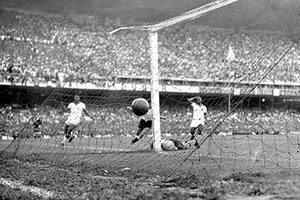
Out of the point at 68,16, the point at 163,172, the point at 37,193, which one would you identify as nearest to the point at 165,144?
the point at 163,172

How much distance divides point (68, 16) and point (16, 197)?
1499 inches

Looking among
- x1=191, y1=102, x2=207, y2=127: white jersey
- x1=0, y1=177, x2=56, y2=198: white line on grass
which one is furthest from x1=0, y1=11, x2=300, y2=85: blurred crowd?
x1=0, y1=177, x2=56, y2=198: white line on grass

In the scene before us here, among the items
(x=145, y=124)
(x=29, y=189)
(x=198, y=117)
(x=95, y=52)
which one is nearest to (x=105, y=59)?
(x=95, y=52)

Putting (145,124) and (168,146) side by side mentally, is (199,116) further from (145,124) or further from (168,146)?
(168,146)

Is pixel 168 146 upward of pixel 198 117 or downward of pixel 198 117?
downward

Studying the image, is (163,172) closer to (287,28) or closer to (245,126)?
(287,28)

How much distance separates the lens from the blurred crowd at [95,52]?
A: 111 ft

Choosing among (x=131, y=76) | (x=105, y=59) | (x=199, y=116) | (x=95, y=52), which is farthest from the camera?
(x=95, y=52)

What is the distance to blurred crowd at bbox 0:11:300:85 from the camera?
1329 inches

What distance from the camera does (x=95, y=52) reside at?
37.3 metres

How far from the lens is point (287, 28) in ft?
33.1

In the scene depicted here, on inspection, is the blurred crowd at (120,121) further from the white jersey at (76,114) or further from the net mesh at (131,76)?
the white jersey at (76,114)

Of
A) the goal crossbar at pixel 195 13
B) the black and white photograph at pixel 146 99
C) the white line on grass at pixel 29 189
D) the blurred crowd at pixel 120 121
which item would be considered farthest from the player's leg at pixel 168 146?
the blurred crowd at pixel 120 121

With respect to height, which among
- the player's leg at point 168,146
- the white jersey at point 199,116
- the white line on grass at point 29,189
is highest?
the white jersey at point 199,116
